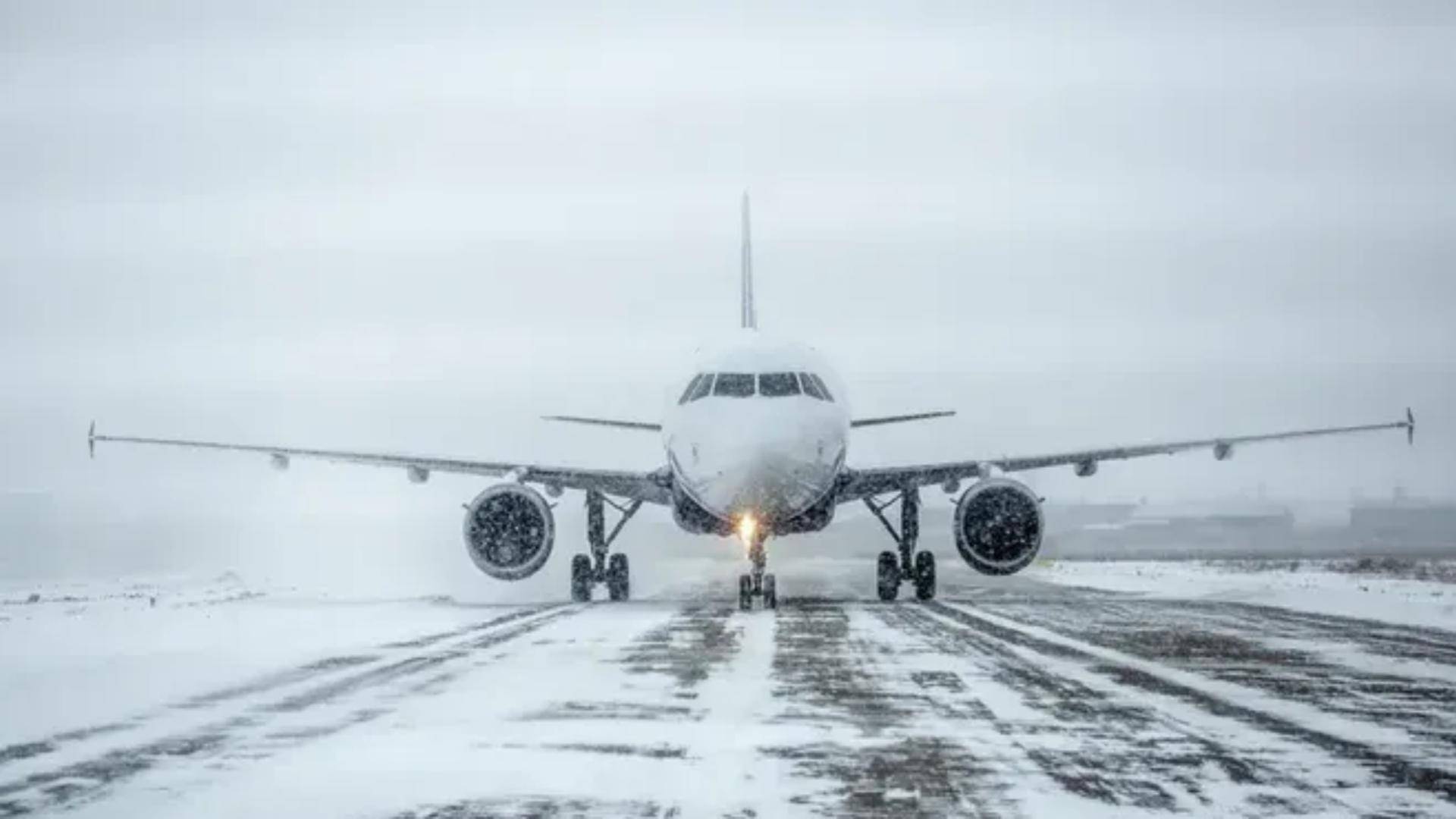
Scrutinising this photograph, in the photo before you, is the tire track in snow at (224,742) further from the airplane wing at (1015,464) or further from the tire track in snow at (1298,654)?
the airplane wing at (1015,464)

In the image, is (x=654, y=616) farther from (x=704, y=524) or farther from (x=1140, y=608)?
(x=1140, y=608)

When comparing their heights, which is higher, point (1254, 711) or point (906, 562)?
point (906, 562)

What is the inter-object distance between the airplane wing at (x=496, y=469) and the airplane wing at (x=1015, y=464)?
11.1 feet

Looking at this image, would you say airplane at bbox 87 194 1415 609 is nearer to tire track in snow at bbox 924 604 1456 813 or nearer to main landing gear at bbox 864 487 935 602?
main landing gear at bbox 864 487 935 602

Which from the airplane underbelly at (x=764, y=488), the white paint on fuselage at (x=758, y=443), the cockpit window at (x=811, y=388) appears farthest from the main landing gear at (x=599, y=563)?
the cockpit window at (x=811, y=388)

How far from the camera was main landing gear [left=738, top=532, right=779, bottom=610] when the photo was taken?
81.4 feet

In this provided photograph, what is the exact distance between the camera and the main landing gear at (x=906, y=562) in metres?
28.8

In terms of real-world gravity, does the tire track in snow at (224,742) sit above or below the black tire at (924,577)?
below

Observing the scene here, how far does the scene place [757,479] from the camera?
925 inches

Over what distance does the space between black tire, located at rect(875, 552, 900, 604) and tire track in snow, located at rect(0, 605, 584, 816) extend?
13.4m

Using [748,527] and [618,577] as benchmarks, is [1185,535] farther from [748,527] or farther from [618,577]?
[748,527]

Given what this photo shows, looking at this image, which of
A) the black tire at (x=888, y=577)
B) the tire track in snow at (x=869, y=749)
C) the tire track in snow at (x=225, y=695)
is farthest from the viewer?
the black tire at (x=888, y=577)

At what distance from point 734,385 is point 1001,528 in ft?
17.4

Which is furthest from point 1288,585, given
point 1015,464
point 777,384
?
point 777,384
